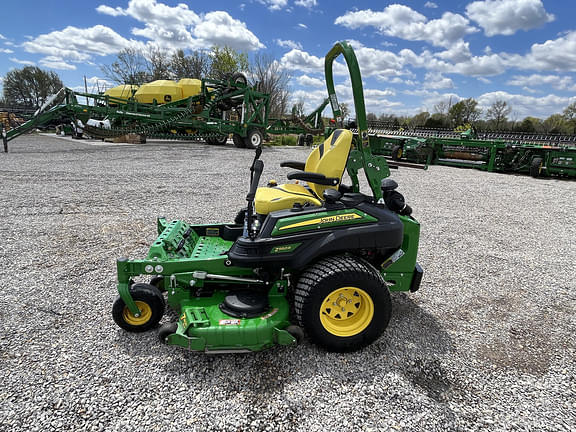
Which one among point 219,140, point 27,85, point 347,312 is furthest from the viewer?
point 27,85

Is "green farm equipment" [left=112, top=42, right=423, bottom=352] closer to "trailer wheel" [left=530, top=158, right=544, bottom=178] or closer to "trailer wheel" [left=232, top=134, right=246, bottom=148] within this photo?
"trailer wheel" [left=530, top=158, right=544, bottom=178]

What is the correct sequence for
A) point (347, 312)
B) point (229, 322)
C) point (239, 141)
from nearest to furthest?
point (229, 322)
point (347, 312)
point (239, 141)

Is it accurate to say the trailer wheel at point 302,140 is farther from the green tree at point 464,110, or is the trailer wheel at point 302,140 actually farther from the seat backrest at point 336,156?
the green tree at point 464,110

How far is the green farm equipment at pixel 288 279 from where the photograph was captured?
245 cm

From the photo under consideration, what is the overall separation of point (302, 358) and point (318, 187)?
1.56m

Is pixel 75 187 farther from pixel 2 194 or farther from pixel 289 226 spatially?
pixel 289 226

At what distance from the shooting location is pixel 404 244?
2.93 meters

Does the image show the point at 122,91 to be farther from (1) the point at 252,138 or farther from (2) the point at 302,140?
(2) the point at 302,140

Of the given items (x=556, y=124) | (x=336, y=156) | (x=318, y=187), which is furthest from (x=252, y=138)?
(x=556, y=124)

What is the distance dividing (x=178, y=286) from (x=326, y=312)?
114 centimetres

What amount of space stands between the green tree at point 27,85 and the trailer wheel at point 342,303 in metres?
61.8

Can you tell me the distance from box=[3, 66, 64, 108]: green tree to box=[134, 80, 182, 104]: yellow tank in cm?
4313

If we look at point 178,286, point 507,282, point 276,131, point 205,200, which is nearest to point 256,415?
point 178,286

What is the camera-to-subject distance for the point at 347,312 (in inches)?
104
